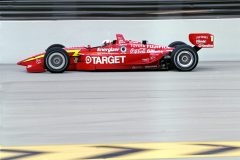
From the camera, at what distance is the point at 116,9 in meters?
14.7

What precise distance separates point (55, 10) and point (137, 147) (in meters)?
9.16

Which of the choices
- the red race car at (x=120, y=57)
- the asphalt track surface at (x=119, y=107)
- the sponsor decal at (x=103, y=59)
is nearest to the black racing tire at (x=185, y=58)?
the red race car at (x=120, y=57)

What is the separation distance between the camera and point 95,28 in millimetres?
14562

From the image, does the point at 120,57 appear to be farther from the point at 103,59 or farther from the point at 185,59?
the point at 185,59

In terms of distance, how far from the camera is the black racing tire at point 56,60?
1232cm

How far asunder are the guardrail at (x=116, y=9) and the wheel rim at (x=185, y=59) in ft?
7.44

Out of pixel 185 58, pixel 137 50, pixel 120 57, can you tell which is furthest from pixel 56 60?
pixel 185 58

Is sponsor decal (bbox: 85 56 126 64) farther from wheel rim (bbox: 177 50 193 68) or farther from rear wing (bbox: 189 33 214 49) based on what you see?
rear wing (bbox: 189 33 214 49)

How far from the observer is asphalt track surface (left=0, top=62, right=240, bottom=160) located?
6.46 meters

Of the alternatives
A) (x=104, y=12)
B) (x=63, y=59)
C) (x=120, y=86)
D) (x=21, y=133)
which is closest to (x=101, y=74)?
(x=63, y=59)

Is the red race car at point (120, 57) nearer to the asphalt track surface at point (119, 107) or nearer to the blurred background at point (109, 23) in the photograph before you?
the asphalt track surface at point (119, 107)

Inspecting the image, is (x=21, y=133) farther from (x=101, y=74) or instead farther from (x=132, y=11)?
(x=132, y=11)

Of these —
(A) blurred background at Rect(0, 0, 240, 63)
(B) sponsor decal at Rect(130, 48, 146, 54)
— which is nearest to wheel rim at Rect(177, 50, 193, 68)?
(B) sponsor decal at Rect(130, 48, 146, 54)

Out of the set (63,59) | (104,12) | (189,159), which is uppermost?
(104,12)
